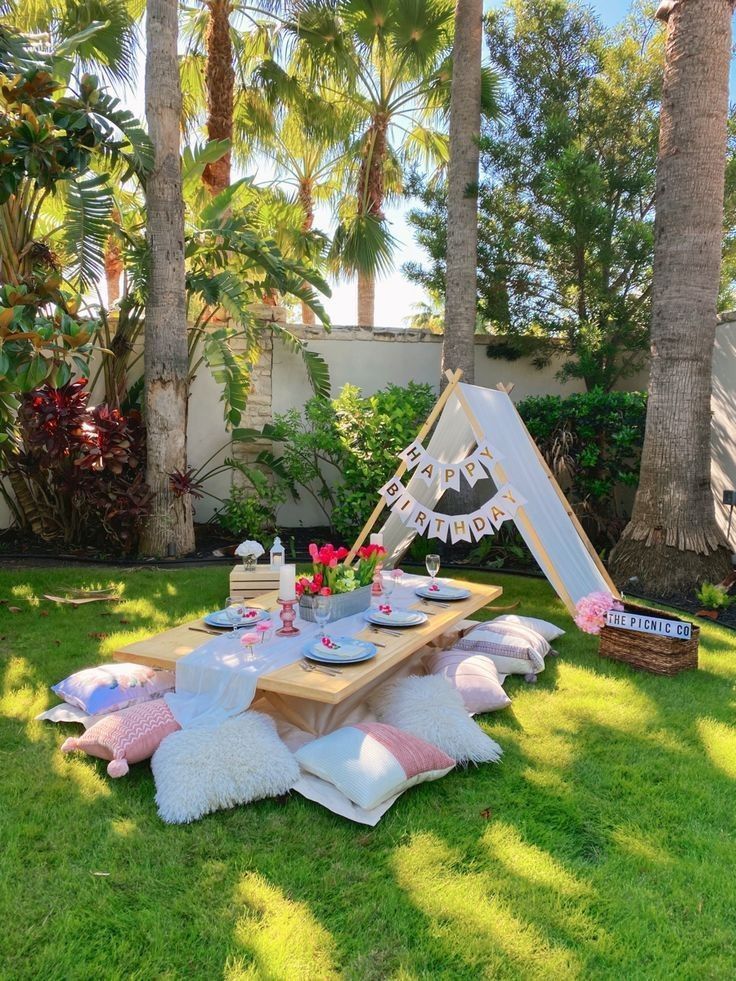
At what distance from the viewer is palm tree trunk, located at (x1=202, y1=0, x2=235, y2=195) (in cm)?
874

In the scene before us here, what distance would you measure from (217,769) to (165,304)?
524cm

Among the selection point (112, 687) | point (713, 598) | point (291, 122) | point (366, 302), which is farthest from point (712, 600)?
point (291, 122)

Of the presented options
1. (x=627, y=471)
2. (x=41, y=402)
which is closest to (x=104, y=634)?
(x=41, y=402)

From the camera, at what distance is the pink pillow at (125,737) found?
2.86 metres

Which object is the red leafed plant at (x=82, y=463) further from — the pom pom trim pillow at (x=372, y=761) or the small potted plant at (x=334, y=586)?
the pom pom trim pillow at (x=372, y=761)

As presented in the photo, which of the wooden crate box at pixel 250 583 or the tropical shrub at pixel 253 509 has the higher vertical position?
the tropical shrub at pixel 253 509

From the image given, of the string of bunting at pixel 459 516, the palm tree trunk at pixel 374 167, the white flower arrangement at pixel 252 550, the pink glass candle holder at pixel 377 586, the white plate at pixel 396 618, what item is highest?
the palm tree trunk at pixel 374 167

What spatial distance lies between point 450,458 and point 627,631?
2026 millimetres

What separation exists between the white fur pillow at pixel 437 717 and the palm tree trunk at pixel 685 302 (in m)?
3.19

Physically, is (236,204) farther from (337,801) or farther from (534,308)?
(337,801)

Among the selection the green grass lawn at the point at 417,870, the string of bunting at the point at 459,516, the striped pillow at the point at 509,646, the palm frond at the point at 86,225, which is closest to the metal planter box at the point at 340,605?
the striped pillow at the point at 509,646

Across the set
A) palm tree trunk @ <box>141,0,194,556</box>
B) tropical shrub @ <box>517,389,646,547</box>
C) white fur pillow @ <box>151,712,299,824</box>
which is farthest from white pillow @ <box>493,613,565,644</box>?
palm tree trunk @ <box>141,0,194,556</box>

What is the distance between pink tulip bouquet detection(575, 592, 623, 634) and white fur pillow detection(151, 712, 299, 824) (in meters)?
2.44

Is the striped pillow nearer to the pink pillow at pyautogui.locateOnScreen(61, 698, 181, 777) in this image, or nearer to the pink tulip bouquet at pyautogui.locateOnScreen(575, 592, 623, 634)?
the pink tulip bouquet at pyautogui.locateOnScreen(575, 592, 623, 634)
